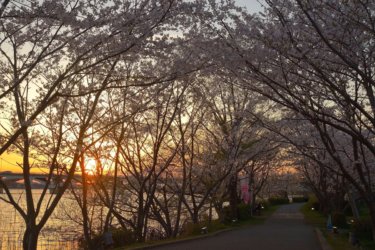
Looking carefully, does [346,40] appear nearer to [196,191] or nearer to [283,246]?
[283,246]

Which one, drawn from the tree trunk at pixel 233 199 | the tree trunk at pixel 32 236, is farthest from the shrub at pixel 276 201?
the tree trunk at pixel 32 236

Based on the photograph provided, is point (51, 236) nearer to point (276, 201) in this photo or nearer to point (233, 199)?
point (233, 199)

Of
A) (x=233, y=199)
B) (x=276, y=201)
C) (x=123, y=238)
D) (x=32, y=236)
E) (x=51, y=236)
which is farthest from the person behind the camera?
(x=276, y=201)

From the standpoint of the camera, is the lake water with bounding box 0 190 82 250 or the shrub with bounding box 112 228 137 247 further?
the lake water with bounding box 0 190 82 250

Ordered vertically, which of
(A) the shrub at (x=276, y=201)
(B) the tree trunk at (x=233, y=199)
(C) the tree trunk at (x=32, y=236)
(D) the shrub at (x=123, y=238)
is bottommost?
(D) the shrub at (x=123, y=238)

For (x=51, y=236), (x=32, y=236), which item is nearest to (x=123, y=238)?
(x=32, y=236)

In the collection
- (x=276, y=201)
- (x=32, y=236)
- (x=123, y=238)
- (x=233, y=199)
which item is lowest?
(x=123, y=238)

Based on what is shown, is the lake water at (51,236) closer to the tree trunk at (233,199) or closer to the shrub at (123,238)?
the shrub at (123,238)

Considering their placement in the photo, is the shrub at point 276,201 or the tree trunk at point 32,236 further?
the shrub at point 276,201

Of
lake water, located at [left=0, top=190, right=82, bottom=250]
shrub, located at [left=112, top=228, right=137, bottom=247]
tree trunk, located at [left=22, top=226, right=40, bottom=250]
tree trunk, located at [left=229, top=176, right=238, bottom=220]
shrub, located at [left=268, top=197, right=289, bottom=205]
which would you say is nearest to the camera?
tree trunk, located at [left=22, top=226, right=40, bottom=250]

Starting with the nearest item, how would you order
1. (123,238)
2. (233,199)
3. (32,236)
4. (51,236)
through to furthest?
(32,236)
(123,238)
(51,236)
(233,199)

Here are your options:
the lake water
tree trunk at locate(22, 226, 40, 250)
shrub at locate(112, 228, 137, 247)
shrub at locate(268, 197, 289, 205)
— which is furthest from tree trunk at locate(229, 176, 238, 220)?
shrub at locate(268, 197, 289, 205)

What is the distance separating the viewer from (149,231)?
81.3 ft

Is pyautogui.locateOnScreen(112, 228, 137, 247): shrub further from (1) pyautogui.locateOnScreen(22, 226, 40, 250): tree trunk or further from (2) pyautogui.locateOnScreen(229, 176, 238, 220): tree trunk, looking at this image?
(2) pyautogui.locateOnScreen(229, 176, 238, 220): tree trunk
